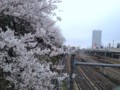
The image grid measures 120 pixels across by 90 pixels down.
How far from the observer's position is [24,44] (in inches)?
168

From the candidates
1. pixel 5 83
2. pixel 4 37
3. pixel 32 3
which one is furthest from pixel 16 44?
pixel 32 3

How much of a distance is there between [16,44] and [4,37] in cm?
22

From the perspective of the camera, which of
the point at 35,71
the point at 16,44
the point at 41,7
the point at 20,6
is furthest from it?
the point at 41,7

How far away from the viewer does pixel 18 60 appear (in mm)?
4203

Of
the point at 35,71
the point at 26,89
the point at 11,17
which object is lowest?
the point at 26,89

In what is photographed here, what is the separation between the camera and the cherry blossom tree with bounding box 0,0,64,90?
13.6ft

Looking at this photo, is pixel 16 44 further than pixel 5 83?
No

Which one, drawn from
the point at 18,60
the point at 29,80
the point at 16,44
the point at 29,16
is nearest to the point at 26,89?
the point at 29,80

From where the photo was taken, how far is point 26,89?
4.44 m

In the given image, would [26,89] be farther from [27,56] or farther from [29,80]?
[27,56]

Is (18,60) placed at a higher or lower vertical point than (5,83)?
higher

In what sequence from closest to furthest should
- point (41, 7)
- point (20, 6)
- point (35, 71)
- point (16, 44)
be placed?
point (16, 44), point (35, 71), point (20, 6), point (41, 7)

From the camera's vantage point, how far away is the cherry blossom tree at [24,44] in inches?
163

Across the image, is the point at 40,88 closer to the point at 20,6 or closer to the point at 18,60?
the point at 18,60
